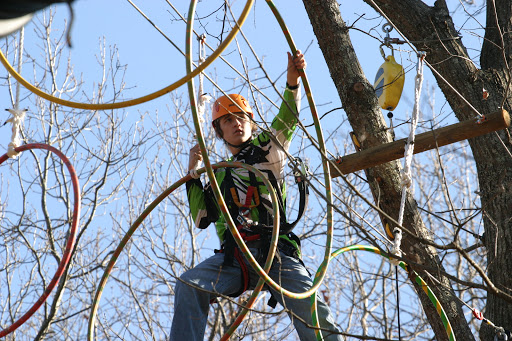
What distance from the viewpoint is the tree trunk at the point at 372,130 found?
463 cm

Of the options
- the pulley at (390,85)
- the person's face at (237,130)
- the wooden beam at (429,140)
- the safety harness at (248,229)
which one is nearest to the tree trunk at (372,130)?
the wooden beam at (429,140)

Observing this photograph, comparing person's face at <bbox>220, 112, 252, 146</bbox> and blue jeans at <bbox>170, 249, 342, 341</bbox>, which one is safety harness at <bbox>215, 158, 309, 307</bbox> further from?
person's face at <bbox>220, 112, 252, 146</bbox>

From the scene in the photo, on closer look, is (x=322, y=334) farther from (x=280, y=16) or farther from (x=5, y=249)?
(x=5, y=249)

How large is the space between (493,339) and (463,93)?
1647 millimetres

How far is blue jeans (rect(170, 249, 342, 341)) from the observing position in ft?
14.0

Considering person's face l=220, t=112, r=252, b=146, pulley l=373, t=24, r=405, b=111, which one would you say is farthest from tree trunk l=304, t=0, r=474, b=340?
person's face l=220, t=112, r=252, b=146

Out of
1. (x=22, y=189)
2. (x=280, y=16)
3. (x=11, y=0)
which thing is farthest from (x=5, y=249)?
(x=11, y=0)

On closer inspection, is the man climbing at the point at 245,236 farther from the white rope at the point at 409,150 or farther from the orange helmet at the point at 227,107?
the white rope at the point at 409,150

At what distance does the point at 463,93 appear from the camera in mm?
5168

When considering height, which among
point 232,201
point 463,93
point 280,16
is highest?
point 463,93

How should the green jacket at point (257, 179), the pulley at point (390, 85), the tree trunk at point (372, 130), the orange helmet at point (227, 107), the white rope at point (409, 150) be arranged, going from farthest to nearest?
the pulley at point (390, 85) < the orange helmet at point (227, 107) < the tree trunk at point (372, 130) < the green jacket at point (257, 179) < the white rope at point (409, 150)

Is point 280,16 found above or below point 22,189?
below

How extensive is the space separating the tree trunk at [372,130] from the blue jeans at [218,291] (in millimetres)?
616

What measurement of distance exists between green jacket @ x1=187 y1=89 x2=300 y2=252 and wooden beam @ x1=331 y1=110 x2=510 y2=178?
36 centimetres
